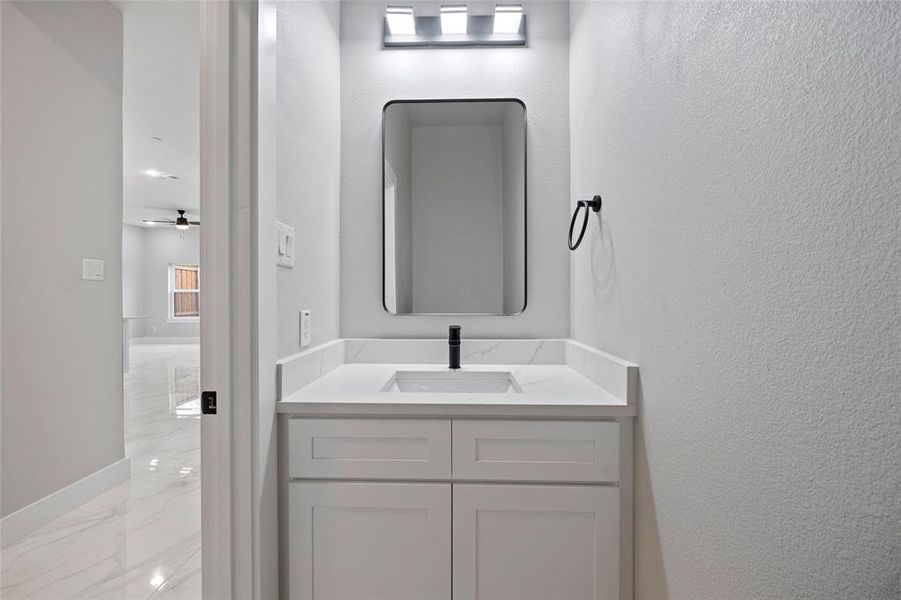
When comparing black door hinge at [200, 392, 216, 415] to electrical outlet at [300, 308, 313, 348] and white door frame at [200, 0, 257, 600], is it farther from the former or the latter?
electrical outlet at [300, 308, 313, 348]

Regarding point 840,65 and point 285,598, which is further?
point 285,598

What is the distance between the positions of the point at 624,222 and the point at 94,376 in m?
2.66

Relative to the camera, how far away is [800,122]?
58 centimetres

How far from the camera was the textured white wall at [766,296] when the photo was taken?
48 cm

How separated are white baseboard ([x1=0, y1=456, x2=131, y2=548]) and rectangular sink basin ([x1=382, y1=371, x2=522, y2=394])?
69.8 inches

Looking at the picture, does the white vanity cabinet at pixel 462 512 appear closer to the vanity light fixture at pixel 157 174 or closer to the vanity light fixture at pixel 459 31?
the vanity light fixture at pixel 459 31

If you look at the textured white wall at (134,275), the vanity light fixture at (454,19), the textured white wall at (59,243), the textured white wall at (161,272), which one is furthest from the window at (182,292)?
the vanity light fixture at (454,19)

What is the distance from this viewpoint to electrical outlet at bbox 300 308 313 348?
1364 mm

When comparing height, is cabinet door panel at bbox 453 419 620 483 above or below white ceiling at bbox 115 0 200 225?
below

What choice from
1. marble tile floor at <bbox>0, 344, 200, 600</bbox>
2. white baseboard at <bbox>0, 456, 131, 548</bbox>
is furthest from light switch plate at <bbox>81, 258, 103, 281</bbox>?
marble tile floor at <bbox>0, 344, 200, 600</bbox>

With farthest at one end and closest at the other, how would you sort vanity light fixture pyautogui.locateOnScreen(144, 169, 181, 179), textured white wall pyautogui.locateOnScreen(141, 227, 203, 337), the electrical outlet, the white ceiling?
1. textured white wall pyautogui.locateOnScreen(141, 227, 203, 337)
2. vanity light fixture pyautogui.locateOnScreen(144, 169, 181, 179)
3. the white ceiling
4. the electrical outlet

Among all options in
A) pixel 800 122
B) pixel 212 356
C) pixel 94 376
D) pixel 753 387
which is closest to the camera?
pixel 800 122

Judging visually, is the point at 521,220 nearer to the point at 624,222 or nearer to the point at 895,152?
the point at 624,222

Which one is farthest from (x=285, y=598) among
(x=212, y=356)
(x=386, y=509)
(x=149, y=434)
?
(x=149, y=434)
